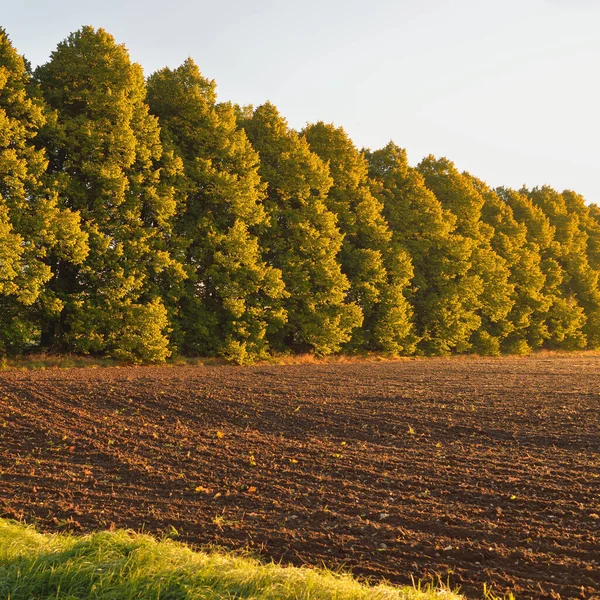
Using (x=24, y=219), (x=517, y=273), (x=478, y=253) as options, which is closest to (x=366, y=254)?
(x=478, y=253)

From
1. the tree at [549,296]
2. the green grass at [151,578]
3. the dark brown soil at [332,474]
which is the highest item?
the tree at [549,296]

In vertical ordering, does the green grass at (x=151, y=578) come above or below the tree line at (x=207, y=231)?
below

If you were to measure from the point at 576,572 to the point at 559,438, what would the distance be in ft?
20.4

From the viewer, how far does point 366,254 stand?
30656mm

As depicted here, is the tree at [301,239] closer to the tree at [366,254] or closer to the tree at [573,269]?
the tree at [366,254]

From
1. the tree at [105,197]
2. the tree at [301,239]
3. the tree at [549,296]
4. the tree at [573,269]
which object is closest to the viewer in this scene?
the tree at [105,197]

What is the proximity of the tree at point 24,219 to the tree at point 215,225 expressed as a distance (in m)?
5.47

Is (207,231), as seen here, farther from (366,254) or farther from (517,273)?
(517,273)

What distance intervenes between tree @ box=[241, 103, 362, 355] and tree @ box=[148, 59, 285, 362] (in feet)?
5.06

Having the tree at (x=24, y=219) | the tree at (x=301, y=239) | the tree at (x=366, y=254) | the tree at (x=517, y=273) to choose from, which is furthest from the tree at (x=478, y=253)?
the tree at (x=24, y=219)

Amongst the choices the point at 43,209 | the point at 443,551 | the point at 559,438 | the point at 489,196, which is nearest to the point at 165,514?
the point at 443,551

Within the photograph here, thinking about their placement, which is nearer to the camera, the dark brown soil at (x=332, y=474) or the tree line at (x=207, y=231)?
the dark brown soil at (x=332, y=474)

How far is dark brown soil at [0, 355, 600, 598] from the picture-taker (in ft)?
19.8

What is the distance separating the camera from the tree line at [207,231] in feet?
67.2
